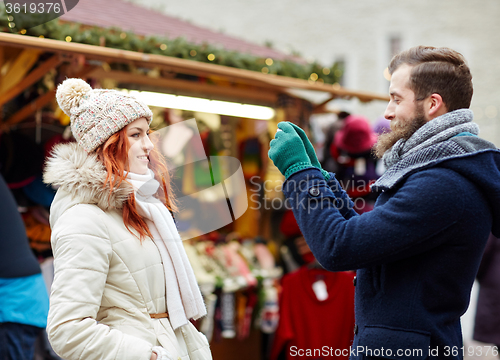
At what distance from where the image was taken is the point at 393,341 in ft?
4.75

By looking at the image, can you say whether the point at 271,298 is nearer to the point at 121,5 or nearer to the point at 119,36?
the point at 119,36

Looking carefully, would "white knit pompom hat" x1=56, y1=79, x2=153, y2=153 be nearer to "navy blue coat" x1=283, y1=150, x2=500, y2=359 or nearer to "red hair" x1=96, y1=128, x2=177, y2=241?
"red hair" x1=96, y1=128, x2=177, y2=241

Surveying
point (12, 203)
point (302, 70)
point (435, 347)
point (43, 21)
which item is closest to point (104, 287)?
point (435, 347)

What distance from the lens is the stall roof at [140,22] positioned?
3.84 m

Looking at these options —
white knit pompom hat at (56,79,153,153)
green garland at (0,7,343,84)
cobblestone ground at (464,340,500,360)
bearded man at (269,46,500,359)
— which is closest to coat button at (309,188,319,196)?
bearded man at (269,46,500,359)

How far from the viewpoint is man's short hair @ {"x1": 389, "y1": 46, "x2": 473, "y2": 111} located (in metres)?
1.54

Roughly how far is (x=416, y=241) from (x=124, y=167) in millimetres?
998

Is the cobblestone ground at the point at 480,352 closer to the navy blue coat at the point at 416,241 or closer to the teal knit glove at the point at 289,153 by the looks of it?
the navy blue coat at the point at 416,241

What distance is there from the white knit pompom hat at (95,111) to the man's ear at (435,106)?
3.26ft

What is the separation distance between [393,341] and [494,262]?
251 centimetres

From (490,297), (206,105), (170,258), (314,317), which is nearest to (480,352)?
(490,297)

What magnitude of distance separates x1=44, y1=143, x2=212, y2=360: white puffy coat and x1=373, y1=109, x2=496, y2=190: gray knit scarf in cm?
86

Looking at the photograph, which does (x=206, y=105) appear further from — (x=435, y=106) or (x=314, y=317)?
(x=435, y=106)

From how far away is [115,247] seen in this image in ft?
5.29
